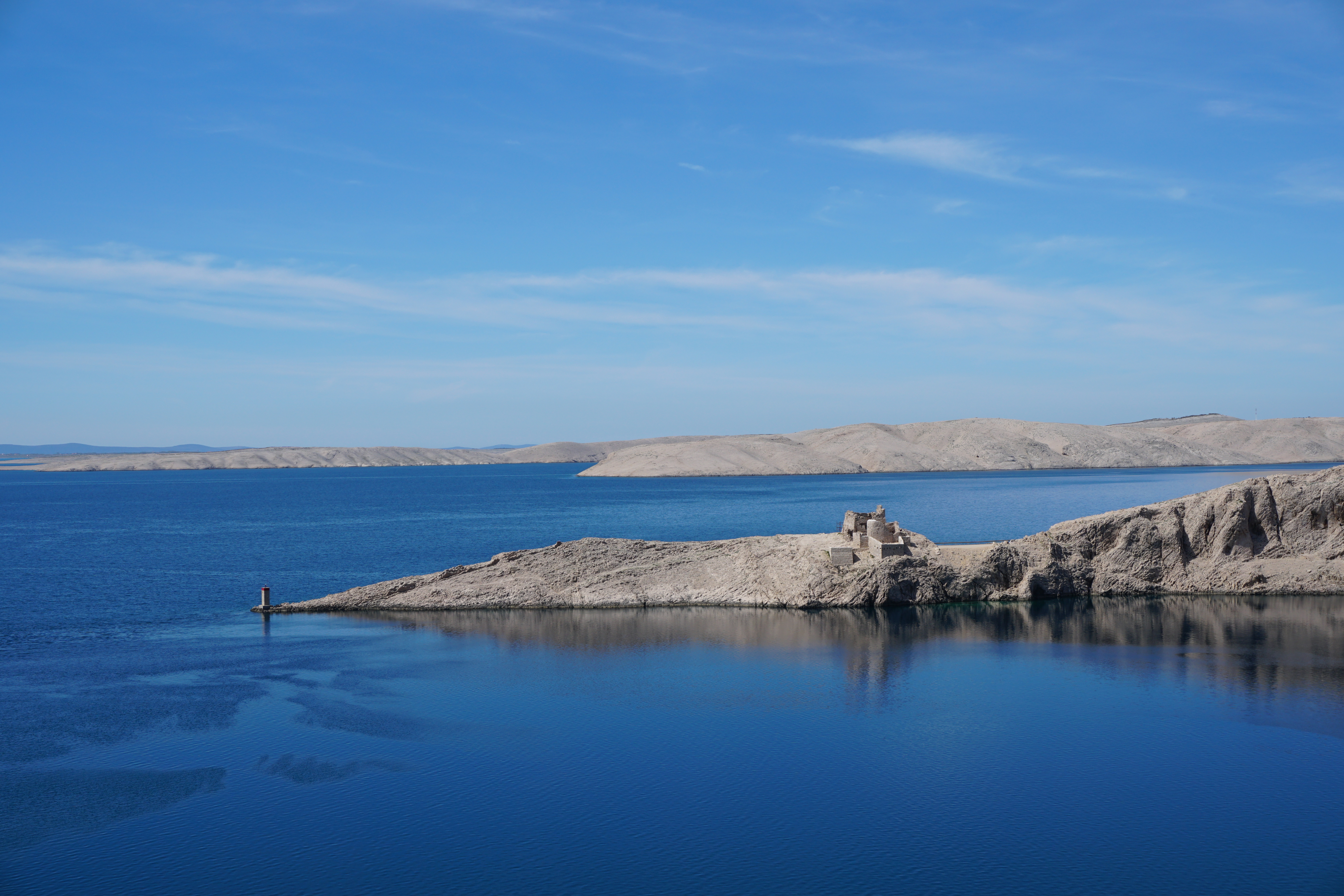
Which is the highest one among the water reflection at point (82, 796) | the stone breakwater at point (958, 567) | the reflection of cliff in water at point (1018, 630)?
the stone breakwater at point (958, 567)

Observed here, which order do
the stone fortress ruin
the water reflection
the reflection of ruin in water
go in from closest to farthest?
1. the water reflection
2. the reflection of ruin in water
3. the stone fortress ruin

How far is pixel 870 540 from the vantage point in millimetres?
42875

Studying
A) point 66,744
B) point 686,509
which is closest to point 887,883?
point 66,744

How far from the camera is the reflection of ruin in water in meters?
30.5

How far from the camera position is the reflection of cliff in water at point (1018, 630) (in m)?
31.1

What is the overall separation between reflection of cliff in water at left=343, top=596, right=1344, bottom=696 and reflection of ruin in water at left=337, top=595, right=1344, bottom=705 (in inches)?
2.6

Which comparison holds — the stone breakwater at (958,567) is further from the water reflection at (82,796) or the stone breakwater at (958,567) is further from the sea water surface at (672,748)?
the water reflection at (82,796)

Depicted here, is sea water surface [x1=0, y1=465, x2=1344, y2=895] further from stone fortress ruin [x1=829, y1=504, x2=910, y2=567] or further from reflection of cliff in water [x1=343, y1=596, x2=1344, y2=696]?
stone fortress ruin [x1=829, y1=504, x2=910, y2=567]

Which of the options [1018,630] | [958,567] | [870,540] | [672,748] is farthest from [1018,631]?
[672,748]

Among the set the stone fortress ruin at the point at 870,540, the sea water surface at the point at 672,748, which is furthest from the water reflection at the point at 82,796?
the stone fortress ruin at the point at 870,540

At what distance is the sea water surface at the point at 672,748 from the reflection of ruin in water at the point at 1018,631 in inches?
7.5

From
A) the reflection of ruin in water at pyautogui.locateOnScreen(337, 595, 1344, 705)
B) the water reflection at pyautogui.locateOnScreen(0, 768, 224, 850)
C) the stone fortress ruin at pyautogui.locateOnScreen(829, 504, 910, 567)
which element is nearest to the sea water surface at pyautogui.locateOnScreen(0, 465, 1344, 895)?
the water reflection at pyautogui.locateOnScreen(0, 768, 224, 850)

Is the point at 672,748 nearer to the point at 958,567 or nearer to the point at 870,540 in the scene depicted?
the point at 870,540

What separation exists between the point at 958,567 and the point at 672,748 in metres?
22.2
